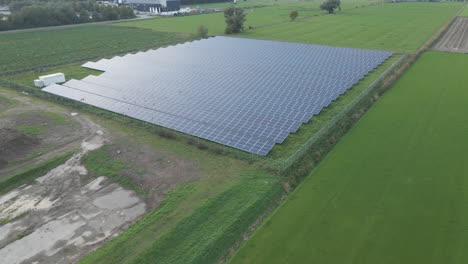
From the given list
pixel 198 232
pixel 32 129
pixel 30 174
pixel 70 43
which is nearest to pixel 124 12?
pixel 70 43

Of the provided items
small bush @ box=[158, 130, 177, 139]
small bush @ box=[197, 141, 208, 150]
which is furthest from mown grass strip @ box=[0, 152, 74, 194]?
small bush @ box=[197, 141, 208, 150]

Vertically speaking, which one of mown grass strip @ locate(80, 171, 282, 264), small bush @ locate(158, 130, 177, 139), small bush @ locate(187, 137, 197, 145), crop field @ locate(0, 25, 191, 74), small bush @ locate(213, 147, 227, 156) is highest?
crop field @ locate(0, 25, 191, 74)

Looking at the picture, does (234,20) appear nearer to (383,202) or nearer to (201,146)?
(201,146)

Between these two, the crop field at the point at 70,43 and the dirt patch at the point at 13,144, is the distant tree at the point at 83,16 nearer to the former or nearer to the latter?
the crop field at the point at 70,43

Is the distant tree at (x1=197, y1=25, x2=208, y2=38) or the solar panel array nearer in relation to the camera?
the solar panel array

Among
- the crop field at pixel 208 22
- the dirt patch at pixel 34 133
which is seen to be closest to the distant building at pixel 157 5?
the crop field at pixel 208 22

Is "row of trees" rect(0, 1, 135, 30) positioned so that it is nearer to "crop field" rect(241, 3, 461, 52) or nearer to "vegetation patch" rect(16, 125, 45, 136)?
"crop field" rect(241, 3, 461, 52)
